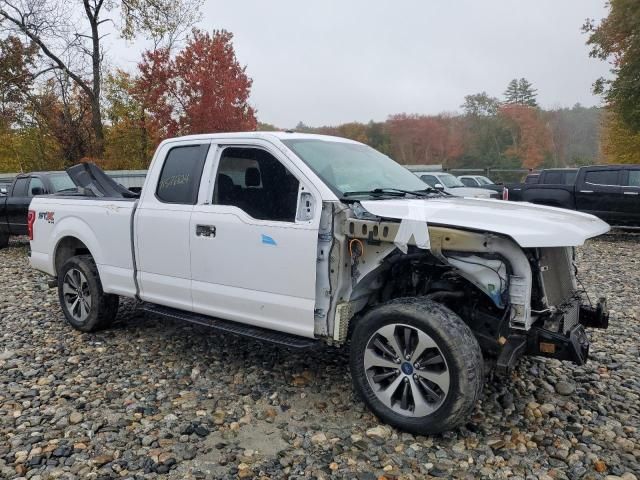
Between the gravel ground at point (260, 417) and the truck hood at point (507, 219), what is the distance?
50.7 inches

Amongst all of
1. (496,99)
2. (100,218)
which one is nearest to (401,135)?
(496,99)

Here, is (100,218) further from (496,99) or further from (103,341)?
(496,99)

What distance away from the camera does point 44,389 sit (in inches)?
162

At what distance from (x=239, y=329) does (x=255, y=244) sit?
71cm

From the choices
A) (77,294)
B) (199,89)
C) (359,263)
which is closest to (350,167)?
(359,263)

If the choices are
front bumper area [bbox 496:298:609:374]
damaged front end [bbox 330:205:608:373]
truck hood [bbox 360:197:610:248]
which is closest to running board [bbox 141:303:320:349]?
damaged front end [bbox 330:205:608:373]

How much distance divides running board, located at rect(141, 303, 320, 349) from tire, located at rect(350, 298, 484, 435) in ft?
1.42

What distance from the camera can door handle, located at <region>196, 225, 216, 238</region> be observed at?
413cm

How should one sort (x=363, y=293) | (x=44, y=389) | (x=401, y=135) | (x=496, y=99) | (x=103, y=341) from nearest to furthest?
1. (x=363, y=293)
2. (x=44, y=389)
3. (x=103, y=341)
4. (x=401, y=135)
5. (x=496, y=99)

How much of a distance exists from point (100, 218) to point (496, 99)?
232 feet

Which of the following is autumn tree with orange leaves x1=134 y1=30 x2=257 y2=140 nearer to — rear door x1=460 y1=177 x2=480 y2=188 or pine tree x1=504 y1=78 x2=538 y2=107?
rear door x1=460 y1=177 x2=480 y2=188

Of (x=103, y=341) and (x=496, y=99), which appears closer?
(x=103, y=341)

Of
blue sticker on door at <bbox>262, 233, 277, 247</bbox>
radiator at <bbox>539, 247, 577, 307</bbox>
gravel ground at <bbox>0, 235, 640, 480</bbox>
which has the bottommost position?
gravel ground at <bbox>0, 235, 640, 480</bbox>

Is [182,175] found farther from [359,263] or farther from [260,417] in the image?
[260,417]
